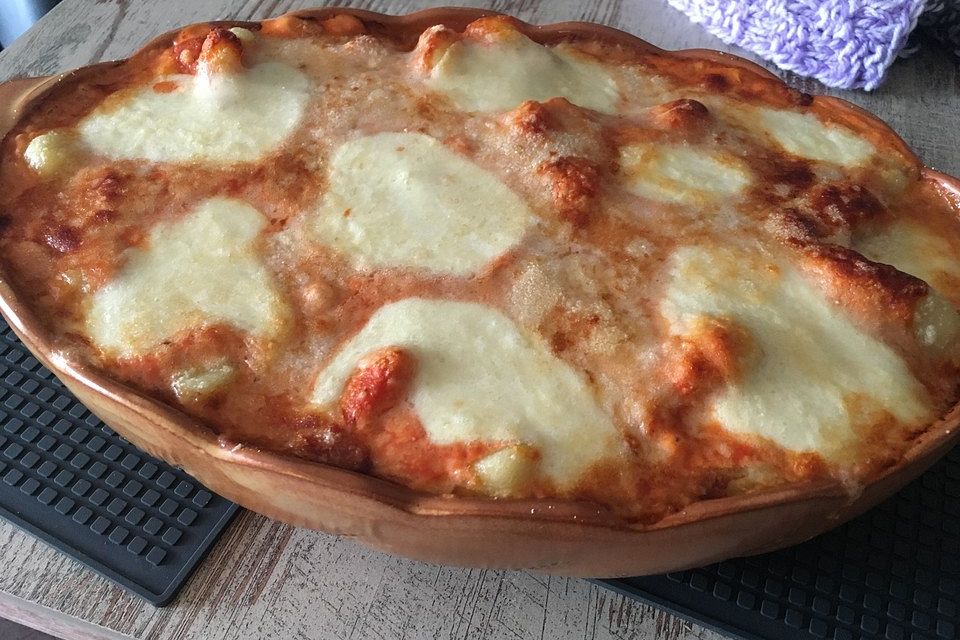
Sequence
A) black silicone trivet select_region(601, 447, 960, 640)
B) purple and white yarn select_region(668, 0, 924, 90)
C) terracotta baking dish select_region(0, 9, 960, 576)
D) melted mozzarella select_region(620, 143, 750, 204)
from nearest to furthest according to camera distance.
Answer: terracotta baking dish select_region(0, 9, 960, 576) → black silicone trivet select_region(601, 447, 960, 640) → melted mozzarella select_region(620, 143, 750, 204) → purple and white yarn select_region(668, 0, 924, 90)

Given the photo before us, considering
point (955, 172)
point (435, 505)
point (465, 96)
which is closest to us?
point (435, 505)

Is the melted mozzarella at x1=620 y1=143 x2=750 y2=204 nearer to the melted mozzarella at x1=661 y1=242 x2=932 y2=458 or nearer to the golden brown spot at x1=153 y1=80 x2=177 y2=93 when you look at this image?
the melted mozzarella at x1=661 y1=242 x2=932 y2=458

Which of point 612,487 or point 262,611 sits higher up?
point 612,487

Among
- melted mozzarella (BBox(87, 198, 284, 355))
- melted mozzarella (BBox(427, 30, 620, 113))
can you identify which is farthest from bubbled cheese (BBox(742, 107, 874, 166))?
melted mozzarella (BBox(87, 198, 284, 355))

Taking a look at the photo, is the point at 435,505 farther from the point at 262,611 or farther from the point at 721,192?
the point at 721,192

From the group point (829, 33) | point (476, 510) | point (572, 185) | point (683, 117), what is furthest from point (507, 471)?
point (829, 33)

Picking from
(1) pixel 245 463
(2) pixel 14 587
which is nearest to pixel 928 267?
(1) pixel 245 463
